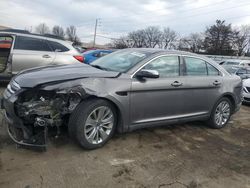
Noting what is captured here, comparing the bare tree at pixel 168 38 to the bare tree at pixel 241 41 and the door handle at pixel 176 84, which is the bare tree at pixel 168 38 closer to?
the bare tree at pixel 241 41

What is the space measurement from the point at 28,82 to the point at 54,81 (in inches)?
13.9

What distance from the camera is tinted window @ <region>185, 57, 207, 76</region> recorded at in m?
5.03

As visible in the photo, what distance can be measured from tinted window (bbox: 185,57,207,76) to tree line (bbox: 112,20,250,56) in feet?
211

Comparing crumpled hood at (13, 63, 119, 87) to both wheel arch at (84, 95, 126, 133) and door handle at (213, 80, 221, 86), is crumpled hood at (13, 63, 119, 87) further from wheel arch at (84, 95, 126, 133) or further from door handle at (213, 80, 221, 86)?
door handle at (213, 80, 221, 86)

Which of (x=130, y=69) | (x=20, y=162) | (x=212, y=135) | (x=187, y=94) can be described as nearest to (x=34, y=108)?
(x=20, y=162)

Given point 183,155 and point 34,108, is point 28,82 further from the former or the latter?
point 183,155

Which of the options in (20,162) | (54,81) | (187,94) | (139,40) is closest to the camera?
(20,162)

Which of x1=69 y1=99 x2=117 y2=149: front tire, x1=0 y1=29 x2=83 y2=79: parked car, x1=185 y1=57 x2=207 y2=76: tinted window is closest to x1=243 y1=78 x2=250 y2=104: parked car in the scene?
x1=185 y1=57 x2=207 y2=76: tinted window

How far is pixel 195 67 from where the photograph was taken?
5176 millimetres

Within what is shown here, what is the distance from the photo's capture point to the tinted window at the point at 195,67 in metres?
5.03

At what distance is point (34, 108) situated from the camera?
3.60 metres

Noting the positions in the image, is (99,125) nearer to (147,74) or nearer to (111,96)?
(111,96)

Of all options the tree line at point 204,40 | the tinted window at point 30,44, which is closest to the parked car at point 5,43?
the tinted window at point 30,44

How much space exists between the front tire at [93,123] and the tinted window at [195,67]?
1.81 metres
